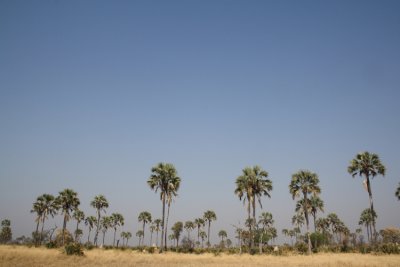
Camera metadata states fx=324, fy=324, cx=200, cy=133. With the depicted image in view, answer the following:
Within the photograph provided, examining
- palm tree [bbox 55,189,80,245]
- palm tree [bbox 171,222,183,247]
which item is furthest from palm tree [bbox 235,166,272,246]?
palm tree [bbox 171,222,183,247]

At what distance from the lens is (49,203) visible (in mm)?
76312

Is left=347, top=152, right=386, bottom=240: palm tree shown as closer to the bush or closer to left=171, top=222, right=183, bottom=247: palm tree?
the bush

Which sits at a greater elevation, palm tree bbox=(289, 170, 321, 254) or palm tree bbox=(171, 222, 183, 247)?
palm tree bbox=(289, 170, 321, 254)

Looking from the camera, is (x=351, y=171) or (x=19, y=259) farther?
(x=351, y=171)

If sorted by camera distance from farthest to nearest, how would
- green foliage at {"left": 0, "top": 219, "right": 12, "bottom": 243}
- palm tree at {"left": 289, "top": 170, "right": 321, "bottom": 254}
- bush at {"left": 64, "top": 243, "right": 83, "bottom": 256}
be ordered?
green foliage at {"left": 0, "top": 219, "right": 12, "bottom": 243} < palm tree at {"left": 289, "top": 170, "right": 321, "bottom": 254} < bush at {"left": 64, "top": 243, "right": 83, "bottom": 256}

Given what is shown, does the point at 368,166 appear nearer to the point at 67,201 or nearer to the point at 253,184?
the point at 253,184

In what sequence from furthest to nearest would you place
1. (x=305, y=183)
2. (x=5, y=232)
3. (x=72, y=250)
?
(x=5, y=232), (x=305, y=183), (x=72, y=250)

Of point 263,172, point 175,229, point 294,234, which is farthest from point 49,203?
point 294,234

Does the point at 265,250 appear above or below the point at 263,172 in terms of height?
below

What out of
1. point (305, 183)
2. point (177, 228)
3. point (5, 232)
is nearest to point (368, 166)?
point (305, 183)

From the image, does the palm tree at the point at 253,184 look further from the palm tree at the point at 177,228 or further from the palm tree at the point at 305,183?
the palm tree at the point at 177,228

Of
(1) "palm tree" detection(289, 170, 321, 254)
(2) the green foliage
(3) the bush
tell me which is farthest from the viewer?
(2) the green foliage

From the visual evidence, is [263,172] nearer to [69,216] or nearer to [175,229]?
[69,216]

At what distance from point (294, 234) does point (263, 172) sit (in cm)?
12835
